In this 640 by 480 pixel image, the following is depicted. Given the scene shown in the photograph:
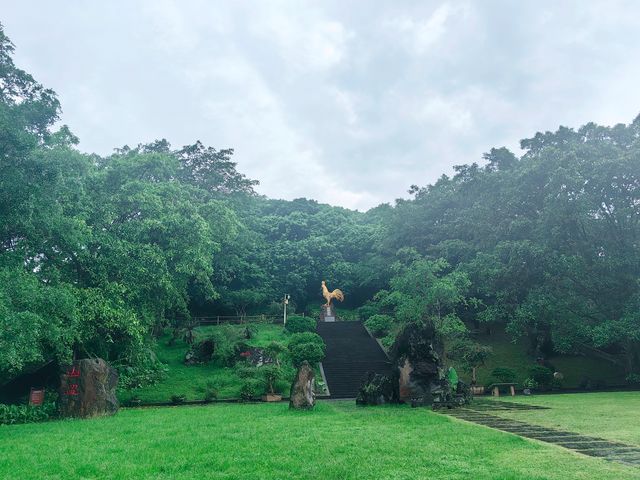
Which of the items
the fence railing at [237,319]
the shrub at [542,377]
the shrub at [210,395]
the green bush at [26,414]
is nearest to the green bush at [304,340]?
the shrub at [210,395]

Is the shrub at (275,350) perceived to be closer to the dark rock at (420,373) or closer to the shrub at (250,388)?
the shrub at (250,388)

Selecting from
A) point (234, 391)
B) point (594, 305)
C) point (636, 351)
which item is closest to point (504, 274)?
point (594, 305)

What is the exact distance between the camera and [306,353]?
845 inches

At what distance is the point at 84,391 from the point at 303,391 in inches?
225

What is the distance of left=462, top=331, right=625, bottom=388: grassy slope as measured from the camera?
2210 cm

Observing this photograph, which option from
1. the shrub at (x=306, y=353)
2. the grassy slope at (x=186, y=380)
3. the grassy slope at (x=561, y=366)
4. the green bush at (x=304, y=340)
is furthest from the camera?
the green bush at (x=304, y=340)

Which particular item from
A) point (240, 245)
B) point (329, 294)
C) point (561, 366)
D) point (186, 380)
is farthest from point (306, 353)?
point (329, 294)

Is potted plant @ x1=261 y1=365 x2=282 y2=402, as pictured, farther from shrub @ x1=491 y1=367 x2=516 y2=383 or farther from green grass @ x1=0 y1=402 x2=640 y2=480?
shrub @ x1=491 y1=367 x2=516 y2=383

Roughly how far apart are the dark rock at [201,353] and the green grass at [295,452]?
533 inches

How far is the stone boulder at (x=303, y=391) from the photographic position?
12484 mm

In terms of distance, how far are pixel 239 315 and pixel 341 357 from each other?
45.7 ft

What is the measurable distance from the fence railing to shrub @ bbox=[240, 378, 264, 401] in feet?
52.5

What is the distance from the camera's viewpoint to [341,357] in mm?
24859

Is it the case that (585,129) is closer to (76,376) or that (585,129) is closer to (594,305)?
(594,305)
